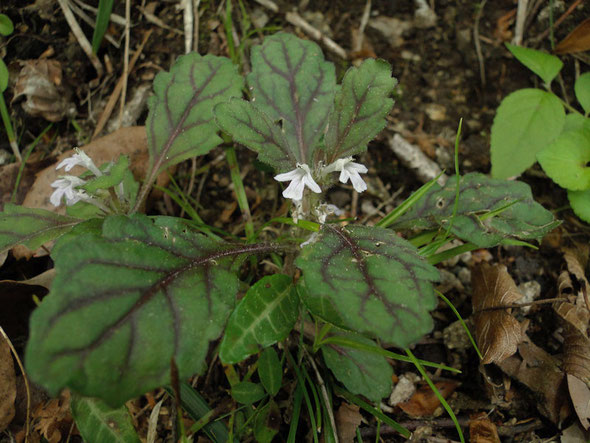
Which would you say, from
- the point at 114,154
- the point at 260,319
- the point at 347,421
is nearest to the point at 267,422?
the point at 347,421

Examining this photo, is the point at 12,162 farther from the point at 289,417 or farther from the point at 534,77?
the point at 534,77

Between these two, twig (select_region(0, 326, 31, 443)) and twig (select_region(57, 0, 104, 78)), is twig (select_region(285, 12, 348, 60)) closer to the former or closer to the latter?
twig (select_region(57, 0, 104, 78))

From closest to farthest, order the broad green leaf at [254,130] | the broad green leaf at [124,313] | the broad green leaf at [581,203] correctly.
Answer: the broad green leaf at [124,313], the broad green leaf at [254,130], the broad green leaf at [581,203]

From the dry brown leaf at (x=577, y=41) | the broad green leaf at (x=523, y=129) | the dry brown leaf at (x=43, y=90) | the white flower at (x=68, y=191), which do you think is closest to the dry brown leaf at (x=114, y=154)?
the dry brown leaf at (x=43, y=90)

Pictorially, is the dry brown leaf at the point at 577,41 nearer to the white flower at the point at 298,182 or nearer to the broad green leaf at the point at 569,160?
the broad green leaf at the point at 569,160

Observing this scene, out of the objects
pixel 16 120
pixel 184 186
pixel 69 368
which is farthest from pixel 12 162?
pixel 69 368

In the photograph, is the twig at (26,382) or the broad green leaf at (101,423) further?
the twig at (26,382)

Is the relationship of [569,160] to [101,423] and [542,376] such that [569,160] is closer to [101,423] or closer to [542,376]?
[542,376]

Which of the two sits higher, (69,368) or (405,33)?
(405,33)
